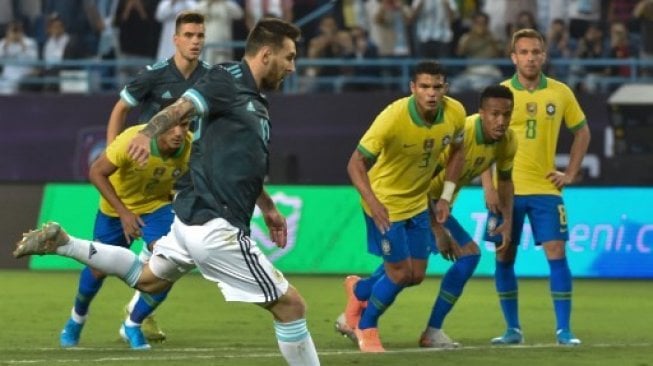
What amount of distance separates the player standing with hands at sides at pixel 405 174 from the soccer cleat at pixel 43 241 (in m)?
2.21

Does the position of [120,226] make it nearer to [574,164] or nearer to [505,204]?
[505,204]

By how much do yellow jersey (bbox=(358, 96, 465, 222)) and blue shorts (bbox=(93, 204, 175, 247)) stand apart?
4.66 feet

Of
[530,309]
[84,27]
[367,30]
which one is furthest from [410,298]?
[84,27]

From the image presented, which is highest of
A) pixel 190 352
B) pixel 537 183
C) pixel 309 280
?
pixel 537 183

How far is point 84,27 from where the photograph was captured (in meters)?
23.5

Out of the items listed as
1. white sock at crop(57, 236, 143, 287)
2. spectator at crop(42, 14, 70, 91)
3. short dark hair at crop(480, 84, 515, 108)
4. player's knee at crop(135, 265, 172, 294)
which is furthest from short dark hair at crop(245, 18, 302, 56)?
spectator at crop(42, 14, 70, 91)

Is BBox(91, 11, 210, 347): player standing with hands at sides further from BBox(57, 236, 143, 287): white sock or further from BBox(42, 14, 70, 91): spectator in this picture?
BBox(42, 14, 70, 91): spectator

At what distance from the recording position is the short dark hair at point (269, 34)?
28.6 ft

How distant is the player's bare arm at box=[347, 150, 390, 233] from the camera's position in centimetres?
1109

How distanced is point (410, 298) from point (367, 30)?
A: 7299mm

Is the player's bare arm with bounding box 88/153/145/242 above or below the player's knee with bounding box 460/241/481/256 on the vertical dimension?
above

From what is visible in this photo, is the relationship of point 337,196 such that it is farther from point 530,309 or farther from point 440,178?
point 440,178

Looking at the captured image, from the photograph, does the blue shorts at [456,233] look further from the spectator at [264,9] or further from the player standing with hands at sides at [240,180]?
the spectator at [264,9]

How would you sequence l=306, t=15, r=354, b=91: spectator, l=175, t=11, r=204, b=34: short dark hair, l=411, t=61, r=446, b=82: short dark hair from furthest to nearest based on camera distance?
l=306, t=15, r=354, b=91: spectator, l=175, t=11, r=204, b=34: short dark hair, l=411, t=61, r=446, b=82: short dark hair
